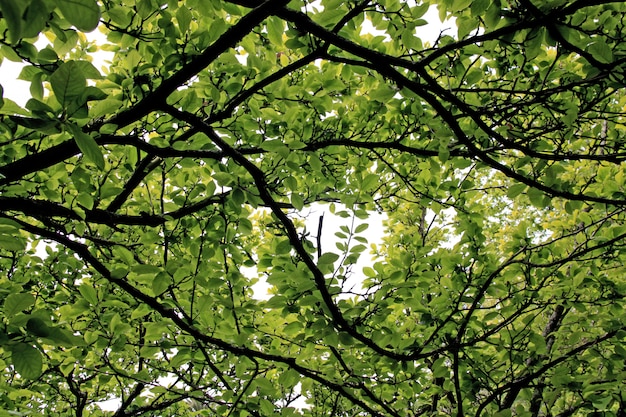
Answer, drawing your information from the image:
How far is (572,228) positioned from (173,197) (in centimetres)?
416

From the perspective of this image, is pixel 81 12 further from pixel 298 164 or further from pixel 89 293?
pixel 89 293

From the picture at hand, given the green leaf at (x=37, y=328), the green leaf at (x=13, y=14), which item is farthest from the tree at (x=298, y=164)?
the green leaf at (x=13, y=14)

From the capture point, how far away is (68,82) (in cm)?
117

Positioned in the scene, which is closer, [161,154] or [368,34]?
[161,154]

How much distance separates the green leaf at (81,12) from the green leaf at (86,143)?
1.08 feet

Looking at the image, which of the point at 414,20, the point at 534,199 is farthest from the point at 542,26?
the point at 534,199

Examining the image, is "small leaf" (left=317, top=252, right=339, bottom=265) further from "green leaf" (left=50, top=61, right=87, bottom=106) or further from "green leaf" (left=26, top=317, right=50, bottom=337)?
"green leaf" (left=50, top=61, right=87, bottom=106)

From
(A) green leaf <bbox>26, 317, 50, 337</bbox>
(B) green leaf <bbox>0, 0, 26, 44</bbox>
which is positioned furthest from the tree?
(B) green leaf <bbox>0, 0, 26, 44</bbox>

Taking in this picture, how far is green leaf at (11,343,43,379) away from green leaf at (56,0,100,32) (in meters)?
1.23

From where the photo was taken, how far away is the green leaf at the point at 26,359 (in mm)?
1492

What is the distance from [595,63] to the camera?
2230 mm

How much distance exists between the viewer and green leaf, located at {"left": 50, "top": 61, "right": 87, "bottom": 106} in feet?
3.78

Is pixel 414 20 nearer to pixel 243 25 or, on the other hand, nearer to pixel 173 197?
pixel 243 25

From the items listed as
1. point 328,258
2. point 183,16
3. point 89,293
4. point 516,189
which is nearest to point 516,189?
point 516,189
